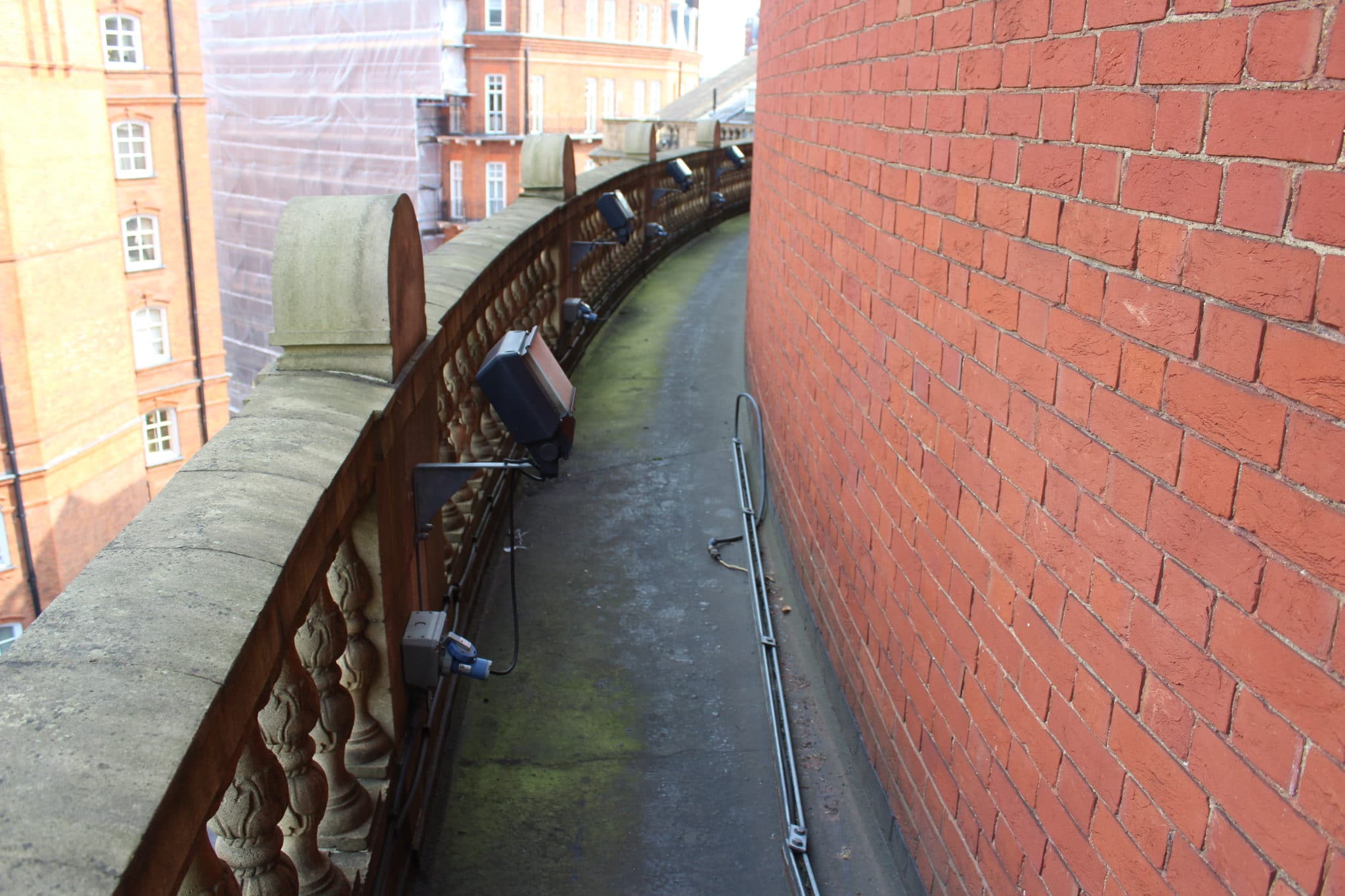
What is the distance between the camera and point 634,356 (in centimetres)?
830

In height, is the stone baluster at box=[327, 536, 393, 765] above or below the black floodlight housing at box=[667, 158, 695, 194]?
below

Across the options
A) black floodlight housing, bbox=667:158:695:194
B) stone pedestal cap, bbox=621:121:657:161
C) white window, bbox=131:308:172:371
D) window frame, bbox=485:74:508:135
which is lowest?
white window, bbox=131:308:172:371

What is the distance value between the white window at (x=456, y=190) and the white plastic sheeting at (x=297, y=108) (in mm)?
6278

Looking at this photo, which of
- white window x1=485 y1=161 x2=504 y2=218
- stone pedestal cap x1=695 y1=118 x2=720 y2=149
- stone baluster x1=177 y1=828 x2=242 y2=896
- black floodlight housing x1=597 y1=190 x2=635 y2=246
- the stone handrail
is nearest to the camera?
the stone handrail

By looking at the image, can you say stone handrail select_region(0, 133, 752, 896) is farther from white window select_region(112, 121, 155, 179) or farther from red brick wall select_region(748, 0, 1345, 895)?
white window select_region(112, 121, 155, 179)

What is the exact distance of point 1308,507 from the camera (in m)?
1.37

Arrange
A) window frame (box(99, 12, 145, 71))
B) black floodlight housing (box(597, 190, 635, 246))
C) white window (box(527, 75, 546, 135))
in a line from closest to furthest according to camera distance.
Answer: black floodlight housing (box(597, 190, 635, 246)) → window frame (box(99, 12, 145, 71)) → white window (box(527, 75, 546, 135))

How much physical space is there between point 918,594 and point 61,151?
2860cm

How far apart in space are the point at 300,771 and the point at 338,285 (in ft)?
3.97

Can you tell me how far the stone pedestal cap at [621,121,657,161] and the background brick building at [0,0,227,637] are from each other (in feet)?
51.2

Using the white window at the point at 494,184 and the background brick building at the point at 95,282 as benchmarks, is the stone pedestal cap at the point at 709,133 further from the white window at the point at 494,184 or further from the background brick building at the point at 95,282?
the white window at the point at 494,184

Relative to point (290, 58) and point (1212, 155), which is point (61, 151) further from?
point (1212, 155)

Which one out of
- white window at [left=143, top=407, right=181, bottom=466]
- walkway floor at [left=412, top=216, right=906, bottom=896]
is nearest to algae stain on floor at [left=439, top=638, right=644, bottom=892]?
walkway floor at [left=412, top=216, right=906, bottom=896]

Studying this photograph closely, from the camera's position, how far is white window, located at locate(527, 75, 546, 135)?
42531 mm
